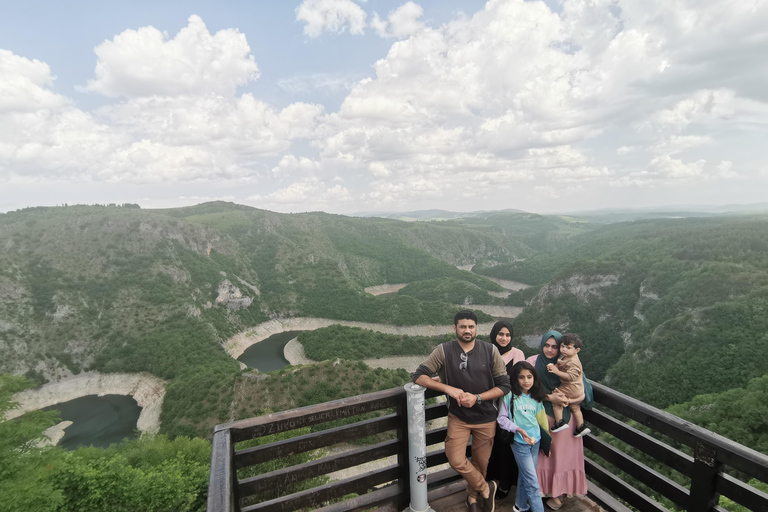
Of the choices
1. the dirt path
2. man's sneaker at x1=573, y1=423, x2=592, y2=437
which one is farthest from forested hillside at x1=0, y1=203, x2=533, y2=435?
man's sneaker at x1=573, y1=423, x2=592, y2=437

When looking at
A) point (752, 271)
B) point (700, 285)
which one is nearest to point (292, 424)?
point (700, 285)

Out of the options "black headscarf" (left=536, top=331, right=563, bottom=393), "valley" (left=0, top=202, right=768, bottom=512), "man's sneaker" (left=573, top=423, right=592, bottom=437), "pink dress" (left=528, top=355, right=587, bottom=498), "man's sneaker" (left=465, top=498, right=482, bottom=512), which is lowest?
"valley" (left=0, top=202, right=768, bottom=512)

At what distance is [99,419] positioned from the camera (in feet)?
214

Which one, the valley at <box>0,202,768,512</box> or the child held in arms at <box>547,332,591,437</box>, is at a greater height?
the child held in arms at <box>547,332,591,437</box>

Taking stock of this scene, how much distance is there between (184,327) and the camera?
88.8m

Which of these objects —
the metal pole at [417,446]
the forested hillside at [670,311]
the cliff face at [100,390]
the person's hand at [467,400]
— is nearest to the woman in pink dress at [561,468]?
the person's hand at [467,400]

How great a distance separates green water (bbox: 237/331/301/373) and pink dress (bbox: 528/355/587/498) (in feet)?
289

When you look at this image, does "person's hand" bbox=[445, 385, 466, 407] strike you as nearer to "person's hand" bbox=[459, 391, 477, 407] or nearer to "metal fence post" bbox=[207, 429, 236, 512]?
"person's hand" bbox=[459, 391, 477, 407]

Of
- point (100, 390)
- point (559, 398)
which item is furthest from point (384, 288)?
point (559, 398)

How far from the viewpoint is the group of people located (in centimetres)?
547

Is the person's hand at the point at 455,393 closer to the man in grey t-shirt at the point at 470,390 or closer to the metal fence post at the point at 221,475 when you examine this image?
the man in grey t-shirt at the point at 470,390

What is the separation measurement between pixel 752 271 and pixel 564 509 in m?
93.7

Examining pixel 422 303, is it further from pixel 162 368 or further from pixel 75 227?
pixel 75 227

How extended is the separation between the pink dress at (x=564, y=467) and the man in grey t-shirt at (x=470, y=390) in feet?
3.13
